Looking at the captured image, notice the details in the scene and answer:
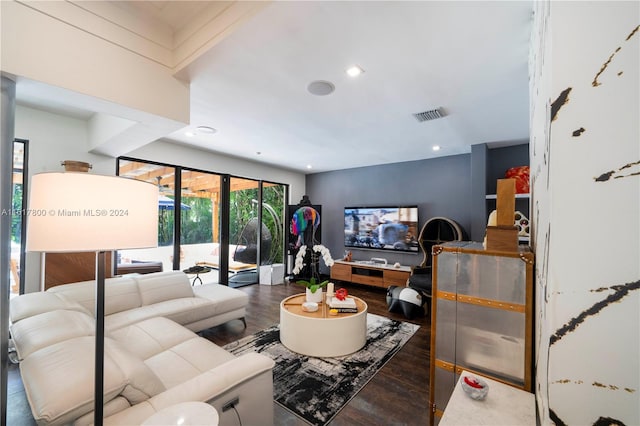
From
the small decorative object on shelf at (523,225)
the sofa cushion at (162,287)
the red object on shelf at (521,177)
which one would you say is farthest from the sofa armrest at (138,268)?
the red object on shelf at (521,177)

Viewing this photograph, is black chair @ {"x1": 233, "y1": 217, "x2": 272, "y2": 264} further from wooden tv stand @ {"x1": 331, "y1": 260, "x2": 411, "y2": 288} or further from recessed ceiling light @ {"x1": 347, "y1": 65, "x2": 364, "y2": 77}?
recessed ceiling light @ {"x1": 347, "y1": 65, "x2": 364, "y2": 77}

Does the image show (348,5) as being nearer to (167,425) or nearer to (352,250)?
(167,425)

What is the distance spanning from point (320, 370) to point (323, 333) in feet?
1.06

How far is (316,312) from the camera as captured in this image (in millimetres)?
2801

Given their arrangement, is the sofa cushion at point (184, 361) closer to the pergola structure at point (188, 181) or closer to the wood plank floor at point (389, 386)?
the wood plank floor at point (389, 386)

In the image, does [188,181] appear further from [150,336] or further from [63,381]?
[63,381]

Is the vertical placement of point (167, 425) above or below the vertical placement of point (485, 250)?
below

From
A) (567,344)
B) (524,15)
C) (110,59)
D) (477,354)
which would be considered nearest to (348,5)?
(524,15)

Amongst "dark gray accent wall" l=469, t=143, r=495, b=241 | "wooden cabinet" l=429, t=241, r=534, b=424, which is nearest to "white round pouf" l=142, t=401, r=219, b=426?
"wooden cabinet" l=429, t=241, r=534, b=424

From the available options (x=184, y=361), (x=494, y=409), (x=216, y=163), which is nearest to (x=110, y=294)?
(x=184, y=361)

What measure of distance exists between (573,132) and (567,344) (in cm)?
58

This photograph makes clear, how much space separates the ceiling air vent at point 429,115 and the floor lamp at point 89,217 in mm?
2754

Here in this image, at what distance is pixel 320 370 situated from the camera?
2.35m

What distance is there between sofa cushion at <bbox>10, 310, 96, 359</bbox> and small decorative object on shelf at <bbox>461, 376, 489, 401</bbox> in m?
2.18
